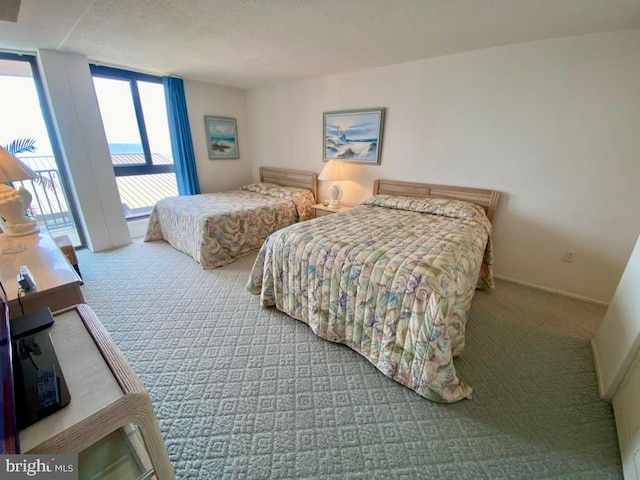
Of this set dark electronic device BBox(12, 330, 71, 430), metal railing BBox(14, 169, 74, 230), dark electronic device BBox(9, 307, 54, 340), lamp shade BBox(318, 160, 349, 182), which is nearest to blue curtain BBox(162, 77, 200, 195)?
metal railing BBox(14, 169, 74, 230)

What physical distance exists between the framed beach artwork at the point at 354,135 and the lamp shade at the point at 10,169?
9.72ft

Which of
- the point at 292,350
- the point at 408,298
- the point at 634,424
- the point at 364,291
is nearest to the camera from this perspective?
the point at 634,424

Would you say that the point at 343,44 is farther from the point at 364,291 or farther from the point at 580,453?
the point at 580,453

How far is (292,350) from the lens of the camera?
1819 millimetres

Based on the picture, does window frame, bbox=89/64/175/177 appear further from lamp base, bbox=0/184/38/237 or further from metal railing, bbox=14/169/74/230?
lamp base, bbox=0/184/38/237

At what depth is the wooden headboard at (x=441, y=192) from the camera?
2.63 m

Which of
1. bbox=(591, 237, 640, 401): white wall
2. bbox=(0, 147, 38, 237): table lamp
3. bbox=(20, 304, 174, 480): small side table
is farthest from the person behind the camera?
bbox=(0, 147, 38, 237): table lamp

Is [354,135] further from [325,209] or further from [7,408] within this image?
[7,408]

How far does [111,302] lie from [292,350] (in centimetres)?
176

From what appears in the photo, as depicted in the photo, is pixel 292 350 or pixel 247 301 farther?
pixel 247 301

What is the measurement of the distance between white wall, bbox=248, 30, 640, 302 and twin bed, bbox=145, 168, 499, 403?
0.32m

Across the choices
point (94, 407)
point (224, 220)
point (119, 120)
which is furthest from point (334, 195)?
point (94, 407)

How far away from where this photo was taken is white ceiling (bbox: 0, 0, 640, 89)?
1718 mm

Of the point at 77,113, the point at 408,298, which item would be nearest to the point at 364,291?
the point at 408,298
